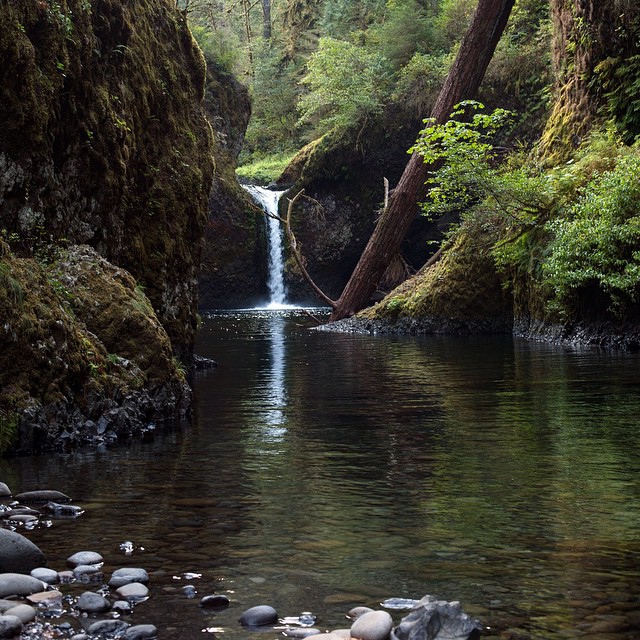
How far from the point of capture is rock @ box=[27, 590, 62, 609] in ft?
10.3

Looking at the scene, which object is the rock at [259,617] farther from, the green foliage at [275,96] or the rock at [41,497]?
the green foliage at [275,96]

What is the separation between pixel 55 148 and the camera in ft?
26.6

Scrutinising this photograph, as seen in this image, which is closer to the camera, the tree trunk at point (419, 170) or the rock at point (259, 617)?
the rock at point (259, 617)

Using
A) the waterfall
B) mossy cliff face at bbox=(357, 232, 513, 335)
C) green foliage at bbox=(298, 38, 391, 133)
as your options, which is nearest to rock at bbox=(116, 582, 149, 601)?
mossy cliff face at bbox=(357, 232, 513, 335)

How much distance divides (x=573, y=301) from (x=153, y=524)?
39.8ft

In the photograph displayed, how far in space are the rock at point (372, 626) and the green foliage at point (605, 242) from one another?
420 inches

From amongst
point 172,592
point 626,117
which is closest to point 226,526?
point 172,592

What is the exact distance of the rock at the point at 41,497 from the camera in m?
4.72

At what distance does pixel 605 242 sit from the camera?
13.1 m

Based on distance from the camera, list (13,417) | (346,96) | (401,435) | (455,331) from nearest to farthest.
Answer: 1. (13,417)
2. (401,435)
3. (455,331)
4. (346,96)

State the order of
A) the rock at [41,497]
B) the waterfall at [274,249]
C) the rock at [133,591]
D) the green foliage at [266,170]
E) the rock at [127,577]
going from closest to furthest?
the rock at [133,591], the rock at [127,577], the rock at [41,497], the waterfall at [274,249], the green foliage at [266,170]

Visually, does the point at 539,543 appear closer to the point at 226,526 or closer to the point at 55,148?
the point at 226,526

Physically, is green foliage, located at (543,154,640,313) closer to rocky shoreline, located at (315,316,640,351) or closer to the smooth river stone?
rocky shoreline, located at (315,316,640,351)

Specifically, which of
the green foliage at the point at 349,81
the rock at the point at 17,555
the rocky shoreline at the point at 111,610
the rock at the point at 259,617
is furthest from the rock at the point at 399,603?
the green foliage at the point at 349,81
